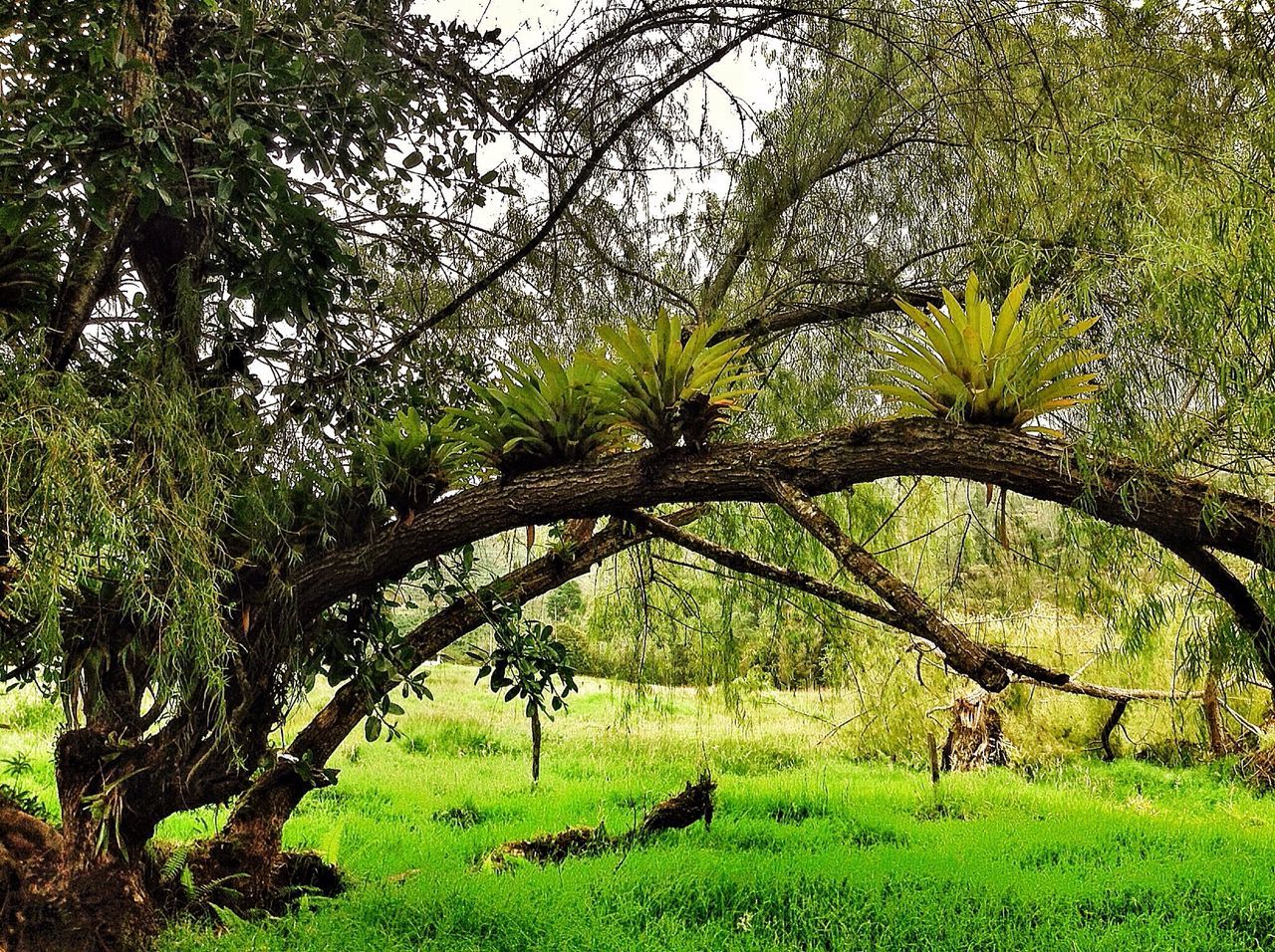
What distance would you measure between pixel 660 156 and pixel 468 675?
8.06 meters

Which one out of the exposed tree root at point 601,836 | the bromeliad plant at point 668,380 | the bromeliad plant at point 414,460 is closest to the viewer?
the bromeliad plant at point 668,380

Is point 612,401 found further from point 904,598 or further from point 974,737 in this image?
point 974,737

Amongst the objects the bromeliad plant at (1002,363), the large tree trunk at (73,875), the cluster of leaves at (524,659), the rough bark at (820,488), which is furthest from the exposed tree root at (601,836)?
the bromeliad plant at (1002,363)

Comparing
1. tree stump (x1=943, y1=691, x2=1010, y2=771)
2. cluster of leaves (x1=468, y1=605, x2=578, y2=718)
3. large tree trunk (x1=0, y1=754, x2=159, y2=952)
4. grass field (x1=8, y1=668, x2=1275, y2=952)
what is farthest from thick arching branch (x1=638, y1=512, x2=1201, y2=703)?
tree stump (x1=943, y1=691, x2=1010, y2=771)

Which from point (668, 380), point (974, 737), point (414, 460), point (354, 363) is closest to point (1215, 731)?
point (974, 737)

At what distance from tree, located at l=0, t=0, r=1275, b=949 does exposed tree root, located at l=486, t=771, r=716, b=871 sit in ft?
2.89

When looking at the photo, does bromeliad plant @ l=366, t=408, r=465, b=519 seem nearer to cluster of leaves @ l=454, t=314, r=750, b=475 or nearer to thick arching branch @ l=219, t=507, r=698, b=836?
cluster of leaves @ l=454, t=314, r=750, b=475

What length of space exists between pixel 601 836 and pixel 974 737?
11.3 feet

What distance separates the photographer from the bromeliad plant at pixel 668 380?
1.78m

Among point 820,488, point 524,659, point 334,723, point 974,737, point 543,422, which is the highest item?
point 543,422

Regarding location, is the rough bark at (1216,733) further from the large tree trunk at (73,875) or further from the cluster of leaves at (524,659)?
the large tree trunk at (73,875)

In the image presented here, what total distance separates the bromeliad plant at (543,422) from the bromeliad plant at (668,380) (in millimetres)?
121

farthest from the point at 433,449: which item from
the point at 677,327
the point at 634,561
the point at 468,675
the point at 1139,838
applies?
the point at 468,675

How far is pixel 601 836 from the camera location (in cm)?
345
